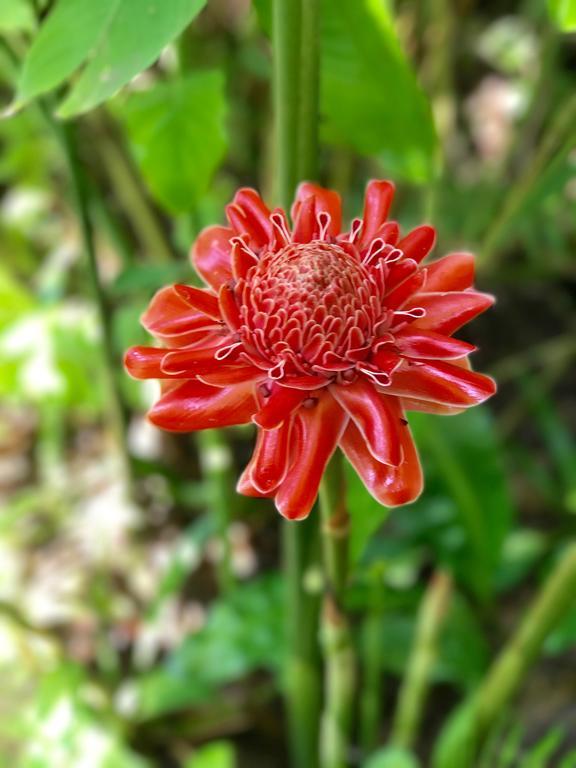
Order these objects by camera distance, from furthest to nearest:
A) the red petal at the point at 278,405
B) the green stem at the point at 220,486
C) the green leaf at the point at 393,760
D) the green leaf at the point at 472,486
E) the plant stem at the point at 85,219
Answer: the green stem at the point at 220,486 → the green leaf at the point at 472,486 → the green leaf at the point at 393,760 → the plant stem at the point at 85,219 → the red petal at the point at 278,405

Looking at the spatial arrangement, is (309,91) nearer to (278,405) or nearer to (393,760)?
(278,405)

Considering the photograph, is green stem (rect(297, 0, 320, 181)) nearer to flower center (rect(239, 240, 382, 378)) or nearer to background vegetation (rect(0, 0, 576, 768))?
background vegetation (rect(0, 0, 576, 768))

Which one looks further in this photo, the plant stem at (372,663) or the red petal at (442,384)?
the plant stem at (372,663)

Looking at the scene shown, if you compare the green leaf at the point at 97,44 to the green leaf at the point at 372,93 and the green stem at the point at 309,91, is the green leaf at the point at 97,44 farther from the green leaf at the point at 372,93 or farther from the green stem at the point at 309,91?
the green leaf at the point at 372,93

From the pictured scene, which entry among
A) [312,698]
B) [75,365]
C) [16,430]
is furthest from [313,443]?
[16,430]

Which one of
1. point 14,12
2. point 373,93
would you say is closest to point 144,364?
point 14,12

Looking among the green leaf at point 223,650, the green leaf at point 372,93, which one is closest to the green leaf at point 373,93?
the green leaf at point 372,93
